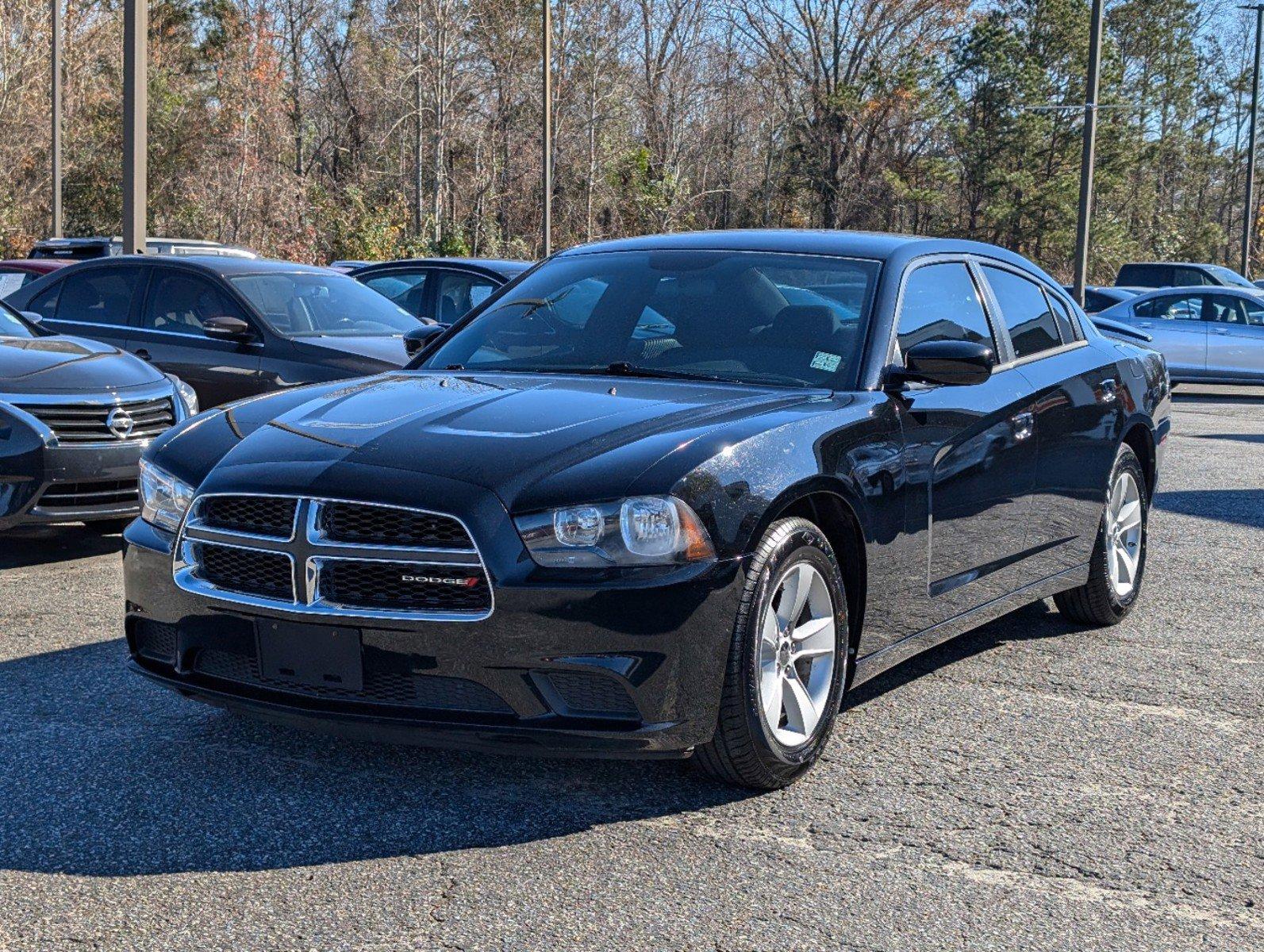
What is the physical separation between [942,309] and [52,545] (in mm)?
5164

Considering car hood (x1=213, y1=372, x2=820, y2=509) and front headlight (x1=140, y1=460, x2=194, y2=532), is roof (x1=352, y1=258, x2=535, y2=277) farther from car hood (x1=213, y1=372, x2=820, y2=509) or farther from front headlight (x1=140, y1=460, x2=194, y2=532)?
front headlight (x1=140, y1=460, x2=194, y2=532)

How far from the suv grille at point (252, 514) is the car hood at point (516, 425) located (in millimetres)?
138

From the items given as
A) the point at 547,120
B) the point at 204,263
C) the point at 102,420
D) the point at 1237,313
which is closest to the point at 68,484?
the point at 102,420

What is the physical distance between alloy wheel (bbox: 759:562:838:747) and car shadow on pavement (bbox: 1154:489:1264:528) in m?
5.83

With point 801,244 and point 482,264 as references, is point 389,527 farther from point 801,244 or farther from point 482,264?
point 482,264

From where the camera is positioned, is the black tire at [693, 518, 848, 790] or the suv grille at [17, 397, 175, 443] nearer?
the black tire at [693, 518, 848, 790]

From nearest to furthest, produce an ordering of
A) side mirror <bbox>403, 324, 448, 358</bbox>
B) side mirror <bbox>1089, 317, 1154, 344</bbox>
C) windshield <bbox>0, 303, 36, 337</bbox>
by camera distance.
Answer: side mirror <bbox>403, 324, 448, 358</bbox>, windshield <bbox>0, 303, 36, 337</bbox>, side mirror <bbox>1089, 317, 1154, 344</bbox>

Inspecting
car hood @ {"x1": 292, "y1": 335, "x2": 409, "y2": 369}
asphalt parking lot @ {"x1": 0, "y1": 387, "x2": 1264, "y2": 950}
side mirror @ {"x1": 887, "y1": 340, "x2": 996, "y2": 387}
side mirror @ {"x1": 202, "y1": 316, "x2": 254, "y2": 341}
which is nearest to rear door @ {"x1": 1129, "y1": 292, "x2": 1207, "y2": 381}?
car hood @ {"x1": 292, "y1": 335, "x2": 409, "y2": 369}

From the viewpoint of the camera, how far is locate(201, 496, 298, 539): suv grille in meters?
3.84

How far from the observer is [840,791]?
4.14m

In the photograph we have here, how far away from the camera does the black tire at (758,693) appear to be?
3848 millimetres

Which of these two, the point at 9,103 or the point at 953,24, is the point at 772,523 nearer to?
the point at 9,103

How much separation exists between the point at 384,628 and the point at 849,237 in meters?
2.52

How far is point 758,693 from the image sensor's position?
3920 mm
